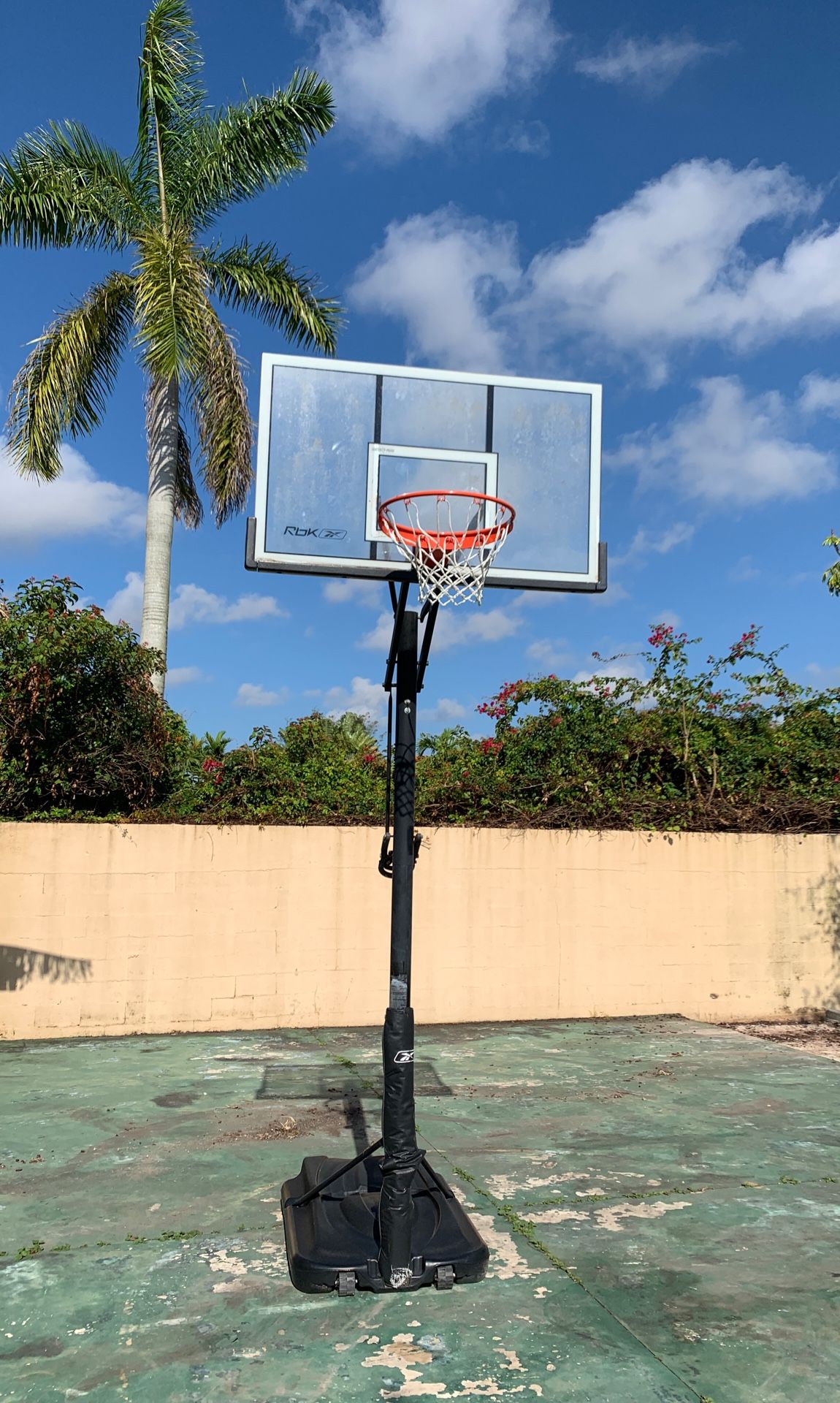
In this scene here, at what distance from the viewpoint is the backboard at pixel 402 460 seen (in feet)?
18.5

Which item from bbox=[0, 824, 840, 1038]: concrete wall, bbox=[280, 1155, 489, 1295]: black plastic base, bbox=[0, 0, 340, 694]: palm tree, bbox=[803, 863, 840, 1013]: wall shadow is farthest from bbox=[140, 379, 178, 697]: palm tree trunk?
bbox=[280, 1155, 489, 1295]: black plastic base

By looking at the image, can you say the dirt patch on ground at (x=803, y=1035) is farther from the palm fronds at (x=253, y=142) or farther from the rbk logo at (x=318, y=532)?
the palm fronds at (x=253, y=142)

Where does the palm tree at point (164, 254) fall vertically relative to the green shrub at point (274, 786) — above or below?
above

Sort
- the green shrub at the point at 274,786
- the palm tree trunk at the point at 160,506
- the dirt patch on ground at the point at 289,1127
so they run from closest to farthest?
the dirt patch on ground at the point at 289,1127 → the green shrub at the point at 274,786 → the palm tree trunk at the point at 160,506

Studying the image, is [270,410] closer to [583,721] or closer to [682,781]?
[583,721]

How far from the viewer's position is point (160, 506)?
1272 centimetres

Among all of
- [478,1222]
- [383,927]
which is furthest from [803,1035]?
[478,1222]

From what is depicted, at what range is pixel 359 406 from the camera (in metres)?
5.81

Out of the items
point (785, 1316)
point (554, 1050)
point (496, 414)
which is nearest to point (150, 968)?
point (554, 1050)

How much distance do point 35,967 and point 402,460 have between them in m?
6.09

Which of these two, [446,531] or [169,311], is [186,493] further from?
[446,531]

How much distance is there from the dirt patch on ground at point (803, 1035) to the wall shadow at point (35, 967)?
6.39m

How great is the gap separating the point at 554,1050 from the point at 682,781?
13.2ft

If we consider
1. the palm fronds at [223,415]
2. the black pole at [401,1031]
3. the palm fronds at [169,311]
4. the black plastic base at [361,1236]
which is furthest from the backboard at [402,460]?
the palm fronds at [223,415]
